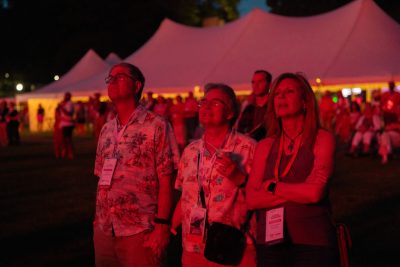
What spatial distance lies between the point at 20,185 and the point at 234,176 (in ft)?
29.4

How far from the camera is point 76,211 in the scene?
27.9 ft

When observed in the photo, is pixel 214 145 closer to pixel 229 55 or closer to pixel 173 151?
pixel 173 151

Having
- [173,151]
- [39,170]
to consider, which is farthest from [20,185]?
[173,151]

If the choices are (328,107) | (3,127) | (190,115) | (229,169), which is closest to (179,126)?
(190,115)

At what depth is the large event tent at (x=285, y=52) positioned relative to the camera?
65.6 feet

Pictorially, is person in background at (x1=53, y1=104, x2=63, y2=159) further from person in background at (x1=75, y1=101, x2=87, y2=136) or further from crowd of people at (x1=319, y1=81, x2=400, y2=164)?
person in background at (x1=75, y1=101, x2=87, y2=136)

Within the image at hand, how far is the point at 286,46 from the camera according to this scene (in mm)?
22328

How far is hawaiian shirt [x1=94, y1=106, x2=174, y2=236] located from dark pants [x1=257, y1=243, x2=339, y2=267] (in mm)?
848

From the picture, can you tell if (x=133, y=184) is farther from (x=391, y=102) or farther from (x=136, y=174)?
(x=391, y=102)

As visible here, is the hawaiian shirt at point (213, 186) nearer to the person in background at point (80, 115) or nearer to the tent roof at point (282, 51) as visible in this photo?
the tent roof at point (282, 51)

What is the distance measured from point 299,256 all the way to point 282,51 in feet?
64.7

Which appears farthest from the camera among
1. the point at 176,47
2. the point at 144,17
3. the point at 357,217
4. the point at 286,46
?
the point at 144,17

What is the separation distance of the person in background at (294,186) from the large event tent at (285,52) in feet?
55.3

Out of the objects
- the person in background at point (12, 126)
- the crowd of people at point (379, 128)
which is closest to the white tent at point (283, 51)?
the crowd of people at point (379, 128)
